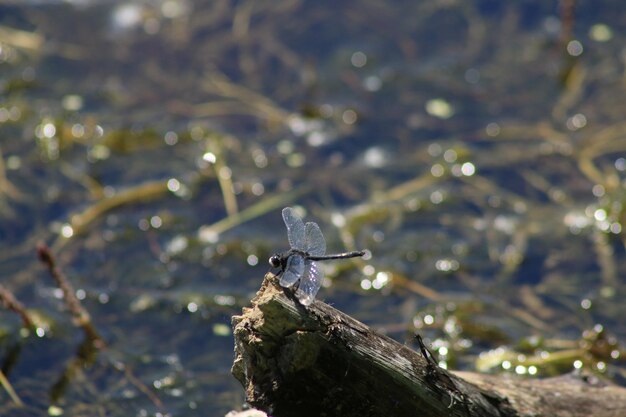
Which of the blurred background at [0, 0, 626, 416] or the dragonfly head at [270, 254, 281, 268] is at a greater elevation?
the blurred background at [0, 0, 626, 416]

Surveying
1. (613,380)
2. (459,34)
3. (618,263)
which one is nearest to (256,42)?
(459,34)

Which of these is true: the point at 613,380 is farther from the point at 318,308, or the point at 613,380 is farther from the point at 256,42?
the point at 256,42

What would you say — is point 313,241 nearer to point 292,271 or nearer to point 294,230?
point 294,230

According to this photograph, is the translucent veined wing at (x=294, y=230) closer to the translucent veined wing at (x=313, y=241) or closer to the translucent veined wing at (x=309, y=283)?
the translucent veined wing at (x=313, y=241)

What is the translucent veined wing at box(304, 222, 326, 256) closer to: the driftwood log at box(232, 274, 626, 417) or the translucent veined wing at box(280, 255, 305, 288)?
the translucent veined wing at box(280, 255, 305, 288)

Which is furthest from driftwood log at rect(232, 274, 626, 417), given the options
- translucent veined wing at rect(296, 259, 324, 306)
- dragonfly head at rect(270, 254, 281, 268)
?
dragonfly head at rect(270, 254, 281, 268)

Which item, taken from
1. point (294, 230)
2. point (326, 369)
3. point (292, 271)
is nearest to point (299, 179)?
point (294, 230)

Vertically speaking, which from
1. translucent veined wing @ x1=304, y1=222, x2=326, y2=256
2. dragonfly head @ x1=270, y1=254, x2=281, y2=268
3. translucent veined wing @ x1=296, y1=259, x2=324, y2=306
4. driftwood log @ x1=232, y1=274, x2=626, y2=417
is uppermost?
translucent veined wing @ x1=304, y1=222, x2=326, y2=256
